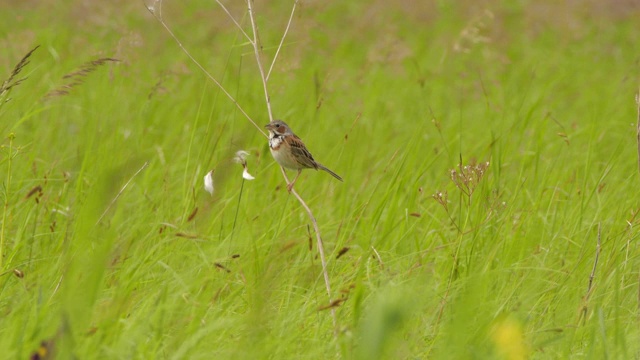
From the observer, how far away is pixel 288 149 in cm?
417

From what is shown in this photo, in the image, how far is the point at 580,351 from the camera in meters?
3.13

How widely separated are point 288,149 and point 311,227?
0.38 meters

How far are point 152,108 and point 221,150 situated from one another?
1231 millimetres

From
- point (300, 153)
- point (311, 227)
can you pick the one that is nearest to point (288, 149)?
point (300, 153)

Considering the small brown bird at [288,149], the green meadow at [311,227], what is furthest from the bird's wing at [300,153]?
the green meadow at [311,227]

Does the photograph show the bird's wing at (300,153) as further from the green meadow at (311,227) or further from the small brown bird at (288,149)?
the green meadow at (311,227)

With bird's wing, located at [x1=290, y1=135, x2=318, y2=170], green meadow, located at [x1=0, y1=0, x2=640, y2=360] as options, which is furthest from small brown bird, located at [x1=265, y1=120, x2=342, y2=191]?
green meadow, located at [x1=0, y1=0, x2=640, y2=360]

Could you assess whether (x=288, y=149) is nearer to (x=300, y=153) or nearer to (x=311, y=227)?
(x=300, y=153)

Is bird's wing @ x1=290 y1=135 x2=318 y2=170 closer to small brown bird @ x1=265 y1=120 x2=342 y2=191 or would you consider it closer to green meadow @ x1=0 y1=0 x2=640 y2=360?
small brown bird @ x1=265 y1=120 x2=342 y2=191

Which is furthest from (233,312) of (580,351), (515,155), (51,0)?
(51,0)

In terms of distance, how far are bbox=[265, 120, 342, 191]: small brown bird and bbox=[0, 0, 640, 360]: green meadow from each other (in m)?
0.20

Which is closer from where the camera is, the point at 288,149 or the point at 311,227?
the point at 288,149

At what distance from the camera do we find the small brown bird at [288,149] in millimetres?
4113

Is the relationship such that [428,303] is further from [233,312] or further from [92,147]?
[92,147]
